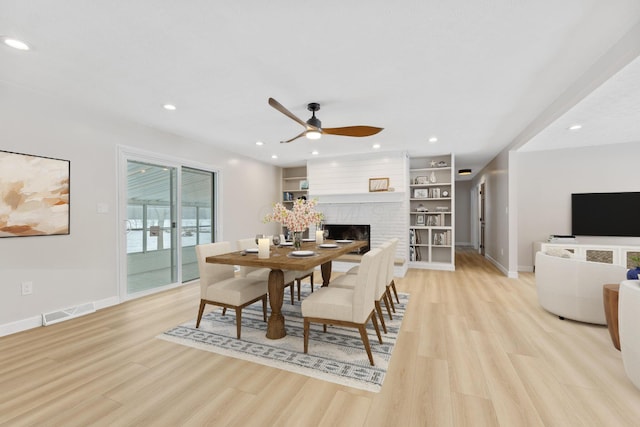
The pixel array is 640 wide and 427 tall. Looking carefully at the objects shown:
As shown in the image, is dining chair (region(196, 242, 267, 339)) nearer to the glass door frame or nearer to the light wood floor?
the light wood floor

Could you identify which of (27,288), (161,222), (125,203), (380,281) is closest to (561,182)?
(380,281)

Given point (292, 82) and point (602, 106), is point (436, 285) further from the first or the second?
point (292, 82)

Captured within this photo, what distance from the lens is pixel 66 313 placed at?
10.0ft

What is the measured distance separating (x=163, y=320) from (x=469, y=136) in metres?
4.97

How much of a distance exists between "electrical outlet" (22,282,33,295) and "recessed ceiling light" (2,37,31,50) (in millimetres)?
2178

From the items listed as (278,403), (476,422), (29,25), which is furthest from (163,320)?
(476,422)

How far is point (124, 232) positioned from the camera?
3693mm

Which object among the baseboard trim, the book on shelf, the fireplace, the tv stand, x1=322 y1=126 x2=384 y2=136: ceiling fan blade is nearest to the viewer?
the baseboard trim

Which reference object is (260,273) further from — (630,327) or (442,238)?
(442,238)

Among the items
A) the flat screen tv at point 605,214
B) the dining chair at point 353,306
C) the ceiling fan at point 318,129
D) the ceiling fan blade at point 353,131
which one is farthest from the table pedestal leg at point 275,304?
the flat screen tv at point 605,214

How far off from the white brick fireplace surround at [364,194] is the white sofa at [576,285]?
2366 millimetres

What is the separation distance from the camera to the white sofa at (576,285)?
275 cm

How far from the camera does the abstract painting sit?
105 inches

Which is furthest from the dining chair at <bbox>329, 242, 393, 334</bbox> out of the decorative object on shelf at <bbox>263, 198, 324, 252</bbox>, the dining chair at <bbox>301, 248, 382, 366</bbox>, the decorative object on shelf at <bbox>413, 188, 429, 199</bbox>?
the decorative object on shelf at <bbox>413, 188, 429, 199</bbox>
